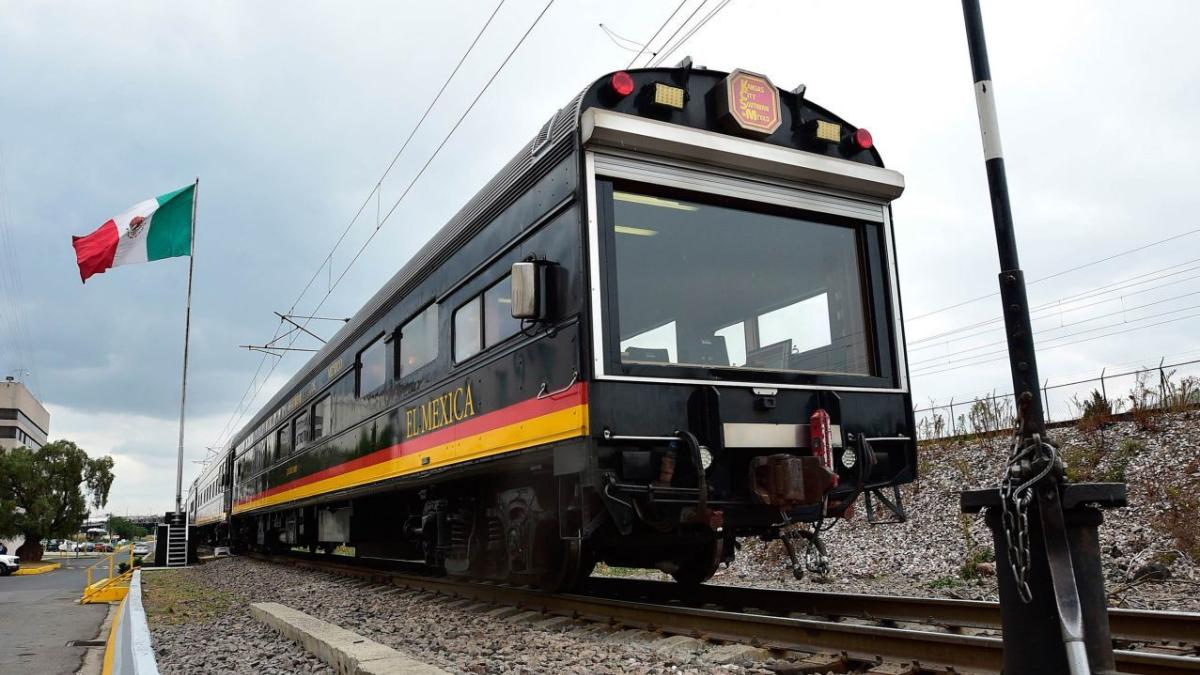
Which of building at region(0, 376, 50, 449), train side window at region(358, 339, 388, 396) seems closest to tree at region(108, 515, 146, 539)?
building at region(0, 376, 50, 449)

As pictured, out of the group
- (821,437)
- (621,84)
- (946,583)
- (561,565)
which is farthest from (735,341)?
(946,583)

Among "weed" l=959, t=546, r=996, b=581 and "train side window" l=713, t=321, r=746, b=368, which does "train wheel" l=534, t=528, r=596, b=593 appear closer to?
"train side window" l=713, t=321, r=746, b=368

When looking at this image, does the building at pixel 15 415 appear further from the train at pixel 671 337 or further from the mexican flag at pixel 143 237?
the train at pixel 671 337

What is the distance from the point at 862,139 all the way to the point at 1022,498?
390 centimetres

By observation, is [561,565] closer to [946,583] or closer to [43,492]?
[946,583]

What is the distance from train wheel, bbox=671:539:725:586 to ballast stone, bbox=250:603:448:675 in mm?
2812

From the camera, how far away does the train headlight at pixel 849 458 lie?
570 cm

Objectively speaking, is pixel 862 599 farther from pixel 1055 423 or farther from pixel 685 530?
pixel 1055 423

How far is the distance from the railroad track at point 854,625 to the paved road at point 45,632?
3490 mm

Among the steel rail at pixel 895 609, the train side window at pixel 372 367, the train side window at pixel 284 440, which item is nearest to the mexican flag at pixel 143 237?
the train side window at pixel 284 440

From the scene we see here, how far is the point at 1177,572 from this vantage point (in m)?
7.24

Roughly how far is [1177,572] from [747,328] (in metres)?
4.50

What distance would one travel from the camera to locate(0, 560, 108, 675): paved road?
7.08 meters

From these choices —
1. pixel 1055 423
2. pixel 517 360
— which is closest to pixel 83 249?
pixel 517 360
